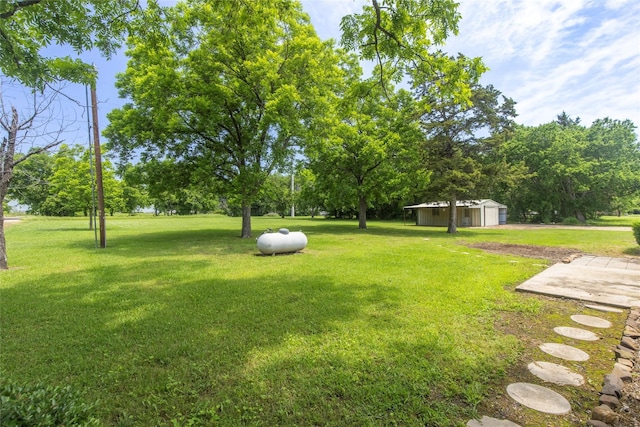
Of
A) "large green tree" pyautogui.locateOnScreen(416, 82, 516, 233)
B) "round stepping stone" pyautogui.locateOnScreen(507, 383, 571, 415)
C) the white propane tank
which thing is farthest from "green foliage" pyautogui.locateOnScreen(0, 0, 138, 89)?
"large green tree" pyautogui.locateOnScreen(416, 82, 516, 233)

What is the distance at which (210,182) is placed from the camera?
1373cm

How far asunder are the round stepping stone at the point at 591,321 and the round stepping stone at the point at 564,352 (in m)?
0.96

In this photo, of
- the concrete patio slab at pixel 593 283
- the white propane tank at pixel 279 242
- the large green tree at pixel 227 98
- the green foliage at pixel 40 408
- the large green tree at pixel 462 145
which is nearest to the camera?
the green foliage at pixel 40 408

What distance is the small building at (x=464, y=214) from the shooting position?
26641 mm

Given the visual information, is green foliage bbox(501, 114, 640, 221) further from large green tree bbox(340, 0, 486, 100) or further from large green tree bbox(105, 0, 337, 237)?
large green tree bbox(340, 0, 486, 100)

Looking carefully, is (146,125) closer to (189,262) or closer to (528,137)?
(189,262)

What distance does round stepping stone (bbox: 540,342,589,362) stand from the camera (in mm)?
2984

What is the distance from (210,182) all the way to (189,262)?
629cm

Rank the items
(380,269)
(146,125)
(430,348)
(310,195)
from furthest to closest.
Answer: (310,195) < (146,125) < (380,269) < (430,348)

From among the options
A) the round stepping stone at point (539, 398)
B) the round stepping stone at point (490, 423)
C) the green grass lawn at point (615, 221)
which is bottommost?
the green grass lawn at point (615, 221)

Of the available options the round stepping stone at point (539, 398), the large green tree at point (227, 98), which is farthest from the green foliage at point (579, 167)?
the round stepping stone at point (539, 398)

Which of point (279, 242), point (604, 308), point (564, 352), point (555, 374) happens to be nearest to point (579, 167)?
point (604, 308)

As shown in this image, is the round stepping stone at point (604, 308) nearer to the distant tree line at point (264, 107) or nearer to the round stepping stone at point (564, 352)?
the round stepping stone at point (564, 352)

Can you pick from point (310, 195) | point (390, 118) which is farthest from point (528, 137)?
point (310, 195)
